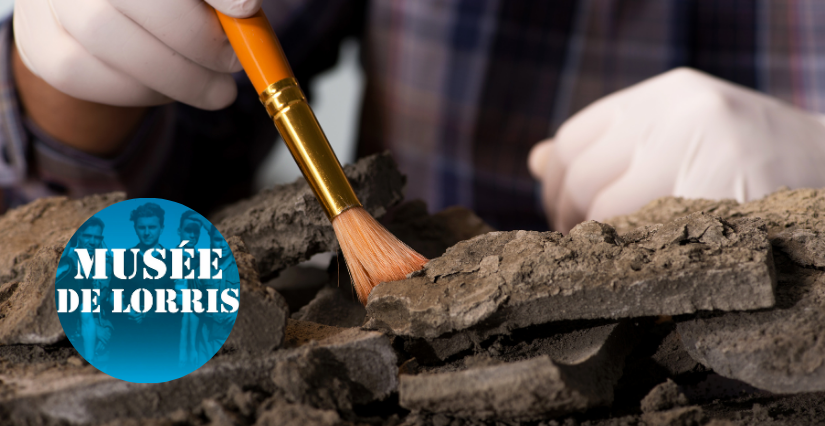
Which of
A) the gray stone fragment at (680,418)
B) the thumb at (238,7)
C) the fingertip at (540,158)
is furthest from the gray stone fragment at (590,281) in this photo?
the fingertip at (540,158)

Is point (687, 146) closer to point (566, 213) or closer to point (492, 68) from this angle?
point (566, 213)

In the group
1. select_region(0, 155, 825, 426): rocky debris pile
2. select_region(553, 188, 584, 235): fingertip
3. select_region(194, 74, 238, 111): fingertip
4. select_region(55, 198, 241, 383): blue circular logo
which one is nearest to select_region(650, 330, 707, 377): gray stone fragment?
select_region(0, 155, 825, 426): rocky debris pile

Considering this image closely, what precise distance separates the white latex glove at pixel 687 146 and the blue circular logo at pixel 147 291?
1042mm

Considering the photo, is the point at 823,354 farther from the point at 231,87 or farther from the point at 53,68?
the point at 53,68

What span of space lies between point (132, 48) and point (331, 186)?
54 centimetres

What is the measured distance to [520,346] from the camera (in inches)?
25.5

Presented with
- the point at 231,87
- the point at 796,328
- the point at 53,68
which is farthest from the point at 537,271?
the point at 53,68

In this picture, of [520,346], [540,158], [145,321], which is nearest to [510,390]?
[520,346]

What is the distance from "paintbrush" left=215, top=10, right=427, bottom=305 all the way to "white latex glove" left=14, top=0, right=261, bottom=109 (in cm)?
15

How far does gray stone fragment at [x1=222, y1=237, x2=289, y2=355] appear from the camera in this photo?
0.56 m

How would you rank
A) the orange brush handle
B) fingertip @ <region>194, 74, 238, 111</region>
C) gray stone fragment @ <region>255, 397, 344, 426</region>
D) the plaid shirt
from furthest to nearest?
the plaid shirt → fingertip @ <region>194, 74, 238, 111</region> → the orange brush handle → gray stone fragment @ <region>255, 397, 344, 426</region>

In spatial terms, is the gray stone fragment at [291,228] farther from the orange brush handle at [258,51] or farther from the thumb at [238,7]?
the thumb at [238,7]

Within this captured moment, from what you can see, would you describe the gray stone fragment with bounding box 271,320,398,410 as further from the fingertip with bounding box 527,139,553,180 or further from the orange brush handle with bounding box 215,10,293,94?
the fingertip with bounding box 527,139,553,180

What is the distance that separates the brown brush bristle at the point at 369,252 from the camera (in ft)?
2.37
